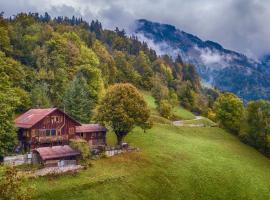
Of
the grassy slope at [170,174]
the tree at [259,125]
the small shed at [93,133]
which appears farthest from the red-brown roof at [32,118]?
the tree at [259,125]

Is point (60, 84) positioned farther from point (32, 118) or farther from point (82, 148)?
point (82, 148)

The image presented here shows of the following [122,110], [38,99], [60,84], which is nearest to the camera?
[122,110]

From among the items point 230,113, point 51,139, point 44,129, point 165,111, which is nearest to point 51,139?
point 51,139

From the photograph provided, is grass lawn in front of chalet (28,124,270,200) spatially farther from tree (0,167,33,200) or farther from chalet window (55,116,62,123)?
tree (0,167,33,200)

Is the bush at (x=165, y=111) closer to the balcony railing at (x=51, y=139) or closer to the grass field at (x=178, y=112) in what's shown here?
the grass field at (x=178, y=112)

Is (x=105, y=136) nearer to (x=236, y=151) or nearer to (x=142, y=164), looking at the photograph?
(x=142, y=164)
